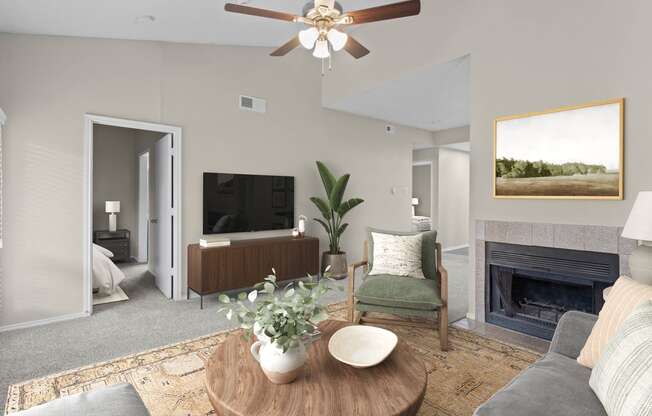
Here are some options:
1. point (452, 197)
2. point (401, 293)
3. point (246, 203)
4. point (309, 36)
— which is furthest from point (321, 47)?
point (452, 197)

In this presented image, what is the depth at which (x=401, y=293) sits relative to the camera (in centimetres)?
278

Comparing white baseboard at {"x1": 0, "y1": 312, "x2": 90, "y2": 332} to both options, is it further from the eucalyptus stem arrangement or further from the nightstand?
the eucalyptus stem arrangement

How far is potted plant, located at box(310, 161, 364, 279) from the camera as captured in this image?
16.6 ft

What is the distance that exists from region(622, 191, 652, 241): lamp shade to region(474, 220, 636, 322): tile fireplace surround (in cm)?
57

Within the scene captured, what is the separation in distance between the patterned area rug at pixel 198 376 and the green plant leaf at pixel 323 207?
8.23ft

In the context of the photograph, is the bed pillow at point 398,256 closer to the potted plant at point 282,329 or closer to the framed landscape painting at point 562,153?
the framed landscape painting at point 562,153

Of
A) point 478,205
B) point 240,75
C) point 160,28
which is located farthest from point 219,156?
point 478,205

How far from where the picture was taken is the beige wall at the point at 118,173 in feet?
20.5

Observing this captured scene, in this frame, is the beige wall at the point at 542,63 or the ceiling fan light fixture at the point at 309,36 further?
the beige wall at the point at 542,63

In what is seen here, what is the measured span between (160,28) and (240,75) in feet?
3.68

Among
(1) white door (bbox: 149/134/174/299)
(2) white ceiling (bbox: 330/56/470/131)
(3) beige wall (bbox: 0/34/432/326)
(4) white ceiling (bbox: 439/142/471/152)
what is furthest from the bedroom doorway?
(1) white door (bbox: 149/134/174/299)

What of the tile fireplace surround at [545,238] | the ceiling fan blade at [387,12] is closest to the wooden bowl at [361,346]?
the tile fireplace surround at [545,238]

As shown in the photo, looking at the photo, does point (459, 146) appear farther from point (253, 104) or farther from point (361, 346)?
point (361, 346)

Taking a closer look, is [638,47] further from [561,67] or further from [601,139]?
[601,139]
